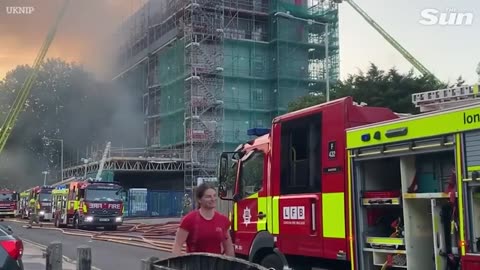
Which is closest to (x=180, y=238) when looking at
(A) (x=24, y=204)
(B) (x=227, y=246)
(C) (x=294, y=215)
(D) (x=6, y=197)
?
(B) (x=227, y=246)

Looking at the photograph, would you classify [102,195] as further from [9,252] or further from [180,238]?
[180,238]

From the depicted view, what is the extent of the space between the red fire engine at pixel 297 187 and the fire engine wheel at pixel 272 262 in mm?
15

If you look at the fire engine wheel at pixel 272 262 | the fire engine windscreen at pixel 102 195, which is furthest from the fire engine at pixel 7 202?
the fire engine wheel at pixel 272 262

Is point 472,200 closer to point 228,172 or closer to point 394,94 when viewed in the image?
point 228,172

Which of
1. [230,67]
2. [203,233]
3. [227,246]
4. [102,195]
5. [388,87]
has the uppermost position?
[230,67]

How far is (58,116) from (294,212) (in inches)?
2509

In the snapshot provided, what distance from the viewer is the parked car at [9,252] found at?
721cm

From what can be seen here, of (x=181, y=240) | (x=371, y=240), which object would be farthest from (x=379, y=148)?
(x=181, y=240)

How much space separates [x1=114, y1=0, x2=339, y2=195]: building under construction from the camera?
51.2 metres

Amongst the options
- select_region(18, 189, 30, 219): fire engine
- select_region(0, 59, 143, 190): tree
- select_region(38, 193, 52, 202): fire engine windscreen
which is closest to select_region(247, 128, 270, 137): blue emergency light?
select_region(38, 193, 52, 202): fire engine windscreen

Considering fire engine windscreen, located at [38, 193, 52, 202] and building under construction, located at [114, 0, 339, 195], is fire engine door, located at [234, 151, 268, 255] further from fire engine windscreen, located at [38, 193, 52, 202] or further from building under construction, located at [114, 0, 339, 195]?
building under construction, located at [114, 0, 339, 195]

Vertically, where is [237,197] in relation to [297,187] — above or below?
below

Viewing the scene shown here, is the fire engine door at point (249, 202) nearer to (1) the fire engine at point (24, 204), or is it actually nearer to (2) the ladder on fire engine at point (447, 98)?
(2) the ladder on fire engine at point (447, 98)

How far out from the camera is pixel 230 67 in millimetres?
54062
